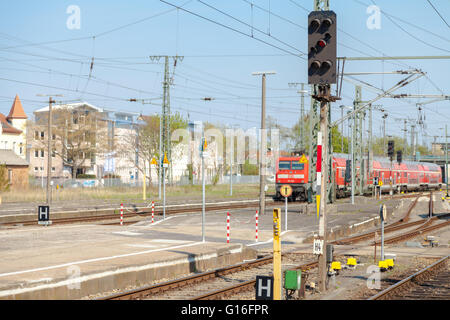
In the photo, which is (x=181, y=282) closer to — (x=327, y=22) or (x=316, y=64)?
(x=316, y=64)

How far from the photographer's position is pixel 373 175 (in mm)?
59938

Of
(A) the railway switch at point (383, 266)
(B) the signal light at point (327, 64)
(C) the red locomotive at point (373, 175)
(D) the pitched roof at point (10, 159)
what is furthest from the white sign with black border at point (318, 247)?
(D) the pitched roof at point (10, 159)

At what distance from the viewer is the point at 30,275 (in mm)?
11648

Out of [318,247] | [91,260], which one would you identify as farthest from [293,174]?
[318,247]

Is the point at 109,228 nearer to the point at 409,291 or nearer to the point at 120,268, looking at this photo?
the point at 120,268

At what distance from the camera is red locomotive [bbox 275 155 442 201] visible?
160 feet

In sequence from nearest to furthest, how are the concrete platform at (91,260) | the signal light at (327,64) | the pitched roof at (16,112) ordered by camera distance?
the concrete platform at (91,260) → the signal light at (327,64) → the pitched roof at (16,112)

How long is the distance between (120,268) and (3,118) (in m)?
101

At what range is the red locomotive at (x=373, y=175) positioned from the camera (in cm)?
4862

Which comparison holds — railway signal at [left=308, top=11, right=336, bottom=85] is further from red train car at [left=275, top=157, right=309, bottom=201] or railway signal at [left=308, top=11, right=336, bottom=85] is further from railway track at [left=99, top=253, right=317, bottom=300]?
red train car at [left=275, top=157, right=309, bottom=201]

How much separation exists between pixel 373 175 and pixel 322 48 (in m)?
50.1

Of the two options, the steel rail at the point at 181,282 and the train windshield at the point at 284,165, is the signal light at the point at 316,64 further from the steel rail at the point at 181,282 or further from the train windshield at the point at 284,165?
the train windshield at the point at 284,165

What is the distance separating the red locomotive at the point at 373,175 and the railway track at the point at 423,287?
17107mm

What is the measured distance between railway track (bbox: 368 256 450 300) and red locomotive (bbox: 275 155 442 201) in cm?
1711
